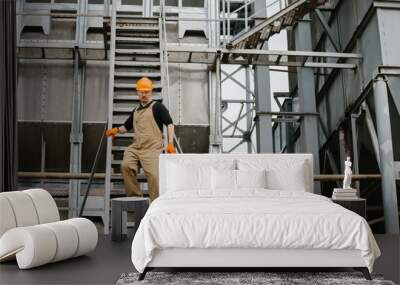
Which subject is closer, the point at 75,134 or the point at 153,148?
the point at 153,148

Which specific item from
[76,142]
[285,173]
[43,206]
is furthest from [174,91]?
[43,206]

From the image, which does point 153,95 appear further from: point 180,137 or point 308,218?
point 308,218

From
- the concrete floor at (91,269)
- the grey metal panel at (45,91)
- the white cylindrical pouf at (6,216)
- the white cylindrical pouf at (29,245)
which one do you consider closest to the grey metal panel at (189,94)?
the grey metal panel at (45,91)

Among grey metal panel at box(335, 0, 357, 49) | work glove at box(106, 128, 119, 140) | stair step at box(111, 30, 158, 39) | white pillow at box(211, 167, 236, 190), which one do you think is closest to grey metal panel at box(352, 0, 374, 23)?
grey metal panel at box(335, 0, 357, 49)

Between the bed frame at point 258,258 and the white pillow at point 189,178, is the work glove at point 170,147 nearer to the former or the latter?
the white pillow at point 189,178

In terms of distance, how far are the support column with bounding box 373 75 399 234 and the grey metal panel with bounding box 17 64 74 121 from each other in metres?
5.21

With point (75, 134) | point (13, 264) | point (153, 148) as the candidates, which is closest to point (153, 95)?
point (153, 148)

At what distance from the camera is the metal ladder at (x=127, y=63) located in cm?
606

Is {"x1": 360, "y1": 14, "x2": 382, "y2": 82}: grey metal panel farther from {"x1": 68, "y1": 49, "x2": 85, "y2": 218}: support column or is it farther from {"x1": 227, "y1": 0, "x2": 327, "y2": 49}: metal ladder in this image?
{"x1": 68, "y1": 49, "x2": 85, "y2": 218}: support column

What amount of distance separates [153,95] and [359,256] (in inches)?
164

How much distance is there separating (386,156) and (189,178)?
135 inches

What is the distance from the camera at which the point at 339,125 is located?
8500mm

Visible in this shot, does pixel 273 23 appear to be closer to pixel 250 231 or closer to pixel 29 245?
pixel 250 231

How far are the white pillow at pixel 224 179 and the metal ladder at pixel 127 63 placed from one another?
1.54 metres
